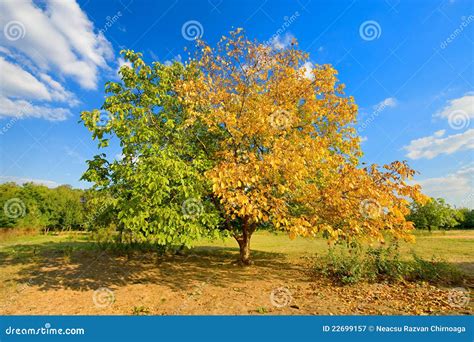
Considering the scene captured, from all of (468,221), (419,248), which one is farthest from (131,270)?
(468,221)

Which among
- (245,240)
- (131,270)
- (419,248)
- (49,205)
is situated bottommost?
(131,270)

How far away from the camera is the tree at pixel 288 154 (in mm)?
7836

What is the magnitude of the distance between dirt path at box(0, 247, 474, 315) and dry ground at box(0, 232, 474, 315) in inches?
1.0

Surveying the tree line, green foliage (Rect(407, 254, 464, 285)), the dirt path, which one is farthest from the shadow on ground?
the tree line

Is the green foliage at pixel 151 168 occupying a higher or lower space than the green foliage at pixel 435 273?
higher

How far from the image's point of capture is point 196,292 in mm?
9633

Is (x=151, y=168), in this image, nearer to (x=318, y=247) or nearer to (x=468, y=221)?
(x=318, y=247)

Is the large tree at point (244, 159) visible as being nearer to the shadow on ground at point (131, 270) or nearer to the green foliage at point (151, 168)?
the green foliage at point (151, 168)

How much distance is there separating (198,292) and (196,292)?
0.07 m

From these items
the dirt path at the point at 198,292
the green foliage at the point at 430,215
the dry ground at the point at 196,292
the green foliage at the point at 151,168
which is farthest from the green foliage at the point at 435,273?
the green foliage at the point at 430,215

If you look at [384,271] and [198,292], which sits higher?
[384,271]

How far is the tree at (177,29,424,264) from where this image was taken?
7836 millimetres

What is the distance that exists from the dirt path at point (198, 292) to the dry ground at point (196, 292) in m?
0.03

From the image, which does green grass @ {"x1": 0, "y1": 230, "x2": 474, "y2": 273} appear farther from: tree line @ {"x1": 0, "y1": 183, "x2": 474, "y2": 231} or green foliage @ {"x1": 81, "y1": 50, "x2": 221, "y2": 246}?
tree line @ {"x1": 0, "y1": 183, "x2": 474, "y2": 231}
